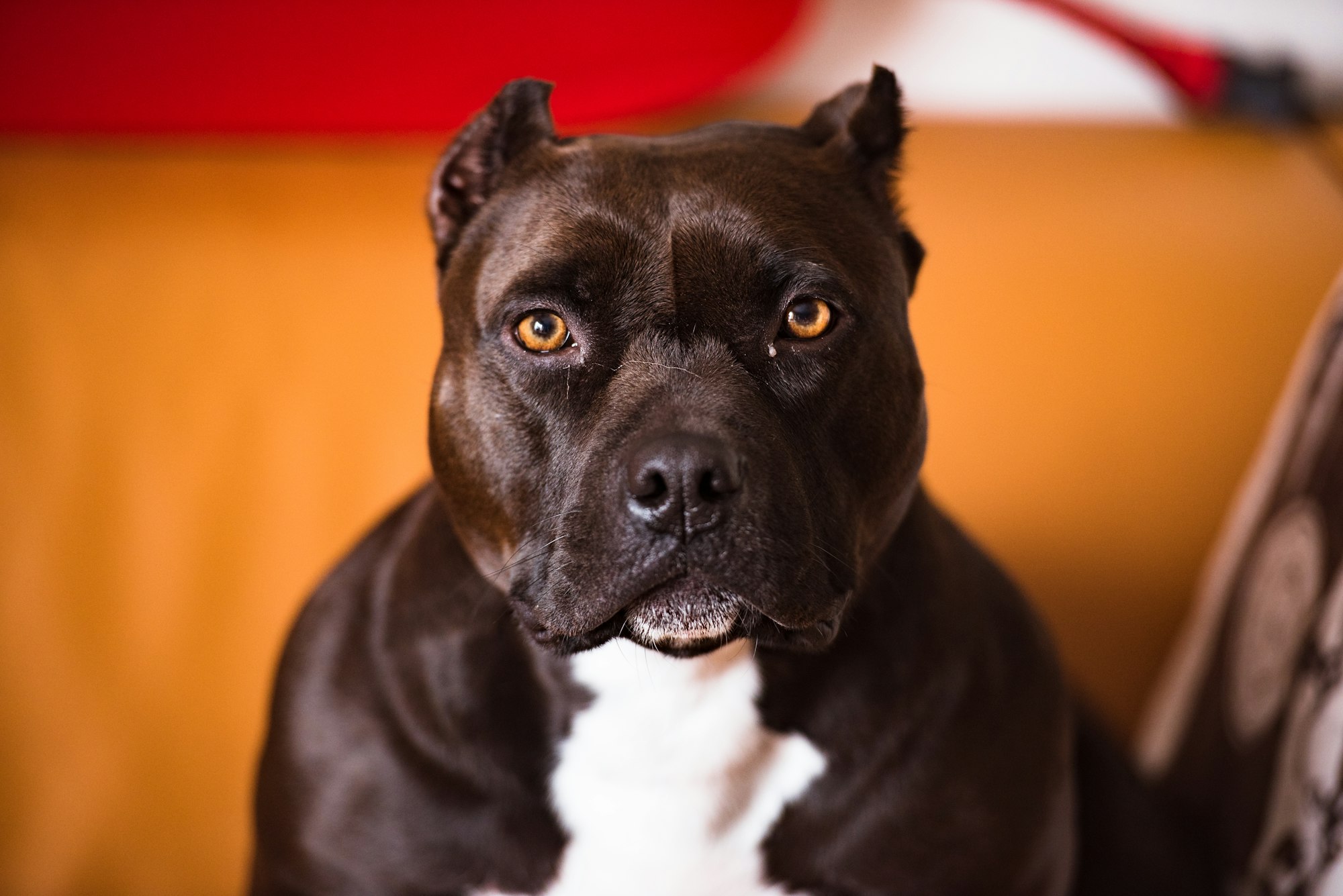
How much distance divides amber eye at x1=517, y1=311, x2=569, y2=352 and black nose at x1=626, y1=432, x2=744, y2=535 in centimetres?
19

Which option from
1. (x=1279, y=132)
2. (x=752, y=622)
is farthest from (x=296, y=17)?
(x=1279, y=132)

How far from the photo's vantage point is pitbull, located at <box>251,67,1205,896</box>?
1.17 meters

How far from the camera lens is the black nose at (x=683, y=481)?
3.54 ft

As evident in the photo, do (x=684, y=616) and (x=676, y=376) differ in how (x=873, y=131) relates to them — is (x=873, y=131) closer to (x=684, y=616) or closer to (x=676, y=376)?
(x=676, y=376)

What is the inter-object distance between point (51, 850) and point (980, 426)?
5.59ft

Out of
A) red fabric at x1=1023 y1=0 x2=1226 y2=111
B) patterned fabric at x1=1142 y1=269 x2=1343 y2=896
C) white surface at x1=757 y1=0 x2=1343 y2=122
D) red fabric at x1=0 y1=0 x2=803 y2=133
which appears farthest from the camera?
white surface at x1=757 y1=0 x2=1343 y2=122

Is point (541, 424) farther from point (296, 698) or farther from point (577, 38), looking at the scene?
point (577, 38)

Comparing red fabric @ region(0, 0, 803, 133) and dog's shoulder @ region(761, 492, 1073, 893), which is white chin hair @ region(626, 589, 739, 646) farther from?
red fabric @ region(0, 0, 803, 133)

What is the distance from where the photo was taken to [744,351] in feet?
4.02

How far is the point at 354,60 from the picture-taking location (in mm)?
2465

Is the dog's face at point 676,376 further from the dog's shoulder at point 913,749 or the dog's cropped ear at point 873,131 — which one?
the dog's shoulder at point 913,749

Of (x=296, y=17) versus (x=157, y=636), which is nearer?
(x=157, y=636)

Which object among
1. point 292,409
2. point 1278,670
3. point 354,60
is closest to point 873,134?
point 1278,670

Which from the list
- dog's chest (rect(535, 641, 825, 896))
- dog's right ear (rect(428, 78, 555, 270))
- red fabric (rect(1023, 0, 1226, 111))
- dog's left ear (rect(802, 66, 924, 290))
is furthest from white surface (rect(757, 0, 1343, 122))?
dog's chest (rect(535, 641, 825, 896))
